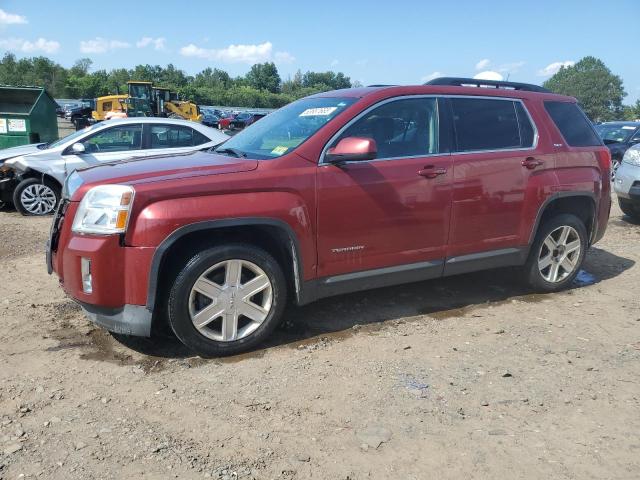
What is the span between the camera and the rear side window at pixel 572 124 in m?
5.16

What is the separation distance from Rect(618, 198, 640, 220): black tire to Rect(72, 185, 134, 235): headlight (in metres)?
8.42

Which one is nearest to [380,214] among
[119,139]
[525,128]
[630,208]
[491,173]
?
[491,173]

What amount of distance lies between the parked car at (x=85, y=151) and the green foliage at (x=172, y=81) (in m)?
43.7

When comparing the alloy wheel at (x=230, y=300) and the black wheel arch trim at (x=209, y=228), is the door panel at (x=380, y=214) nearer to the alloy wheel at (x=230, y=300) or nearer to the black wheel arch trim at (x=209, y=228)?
the black wheel arch trim at (x=209, y=228)

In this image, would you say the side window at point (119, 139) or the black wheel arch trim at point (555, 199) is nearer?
the black wheel arch trim at point (555, 199)

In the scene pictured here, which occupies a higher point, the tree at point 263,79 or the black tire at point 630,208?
the tree at point 263,79

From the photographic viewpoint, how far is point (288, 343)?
13.3ft

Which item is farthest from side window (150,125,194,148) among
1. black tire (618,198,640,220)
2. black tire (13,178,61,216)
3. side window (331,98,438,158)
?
black tire (618,198,640,220)

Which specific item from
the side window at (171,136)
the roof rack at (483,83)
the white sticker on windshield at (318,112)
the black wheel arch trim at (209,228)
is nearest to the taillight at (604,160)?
the roof rack at (483,83)

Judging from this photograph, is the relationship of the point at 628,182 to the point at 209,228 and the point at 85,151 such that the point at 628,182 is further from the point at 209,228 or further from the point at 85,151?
the point at 85,151

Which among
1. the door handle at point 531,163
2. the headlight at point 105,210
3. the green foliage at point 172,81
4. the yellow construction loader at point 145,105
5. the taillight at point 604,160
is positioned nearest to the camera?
the headlight at point 105,210

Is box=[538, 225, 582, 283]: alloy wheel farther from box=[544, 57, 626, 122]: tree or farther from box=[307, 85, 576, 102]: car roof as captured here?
box=[544, 57, 626, 122]: tree

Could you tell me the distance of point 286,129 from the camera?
4.38 meters

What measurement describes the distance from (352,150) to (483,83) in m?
2.04
